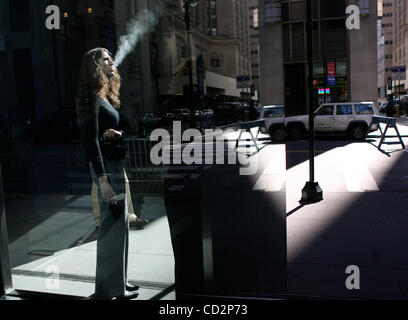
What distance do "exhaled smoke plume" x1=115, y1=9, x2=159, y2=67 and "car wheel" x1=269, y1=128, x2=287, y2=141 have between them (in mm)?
16037

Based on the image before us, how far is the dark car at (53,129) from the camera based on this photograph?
278 centimetres

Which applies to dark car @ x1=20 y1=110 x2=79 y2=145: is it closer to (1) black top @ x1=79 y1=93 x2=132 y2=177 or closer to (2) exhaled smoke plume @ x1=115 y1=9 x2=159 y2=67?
(1) black top @ x1=79 y1=93 x2=132 y2=177

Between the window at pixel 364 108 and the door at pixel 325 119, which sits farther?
the door at pixel 325 119

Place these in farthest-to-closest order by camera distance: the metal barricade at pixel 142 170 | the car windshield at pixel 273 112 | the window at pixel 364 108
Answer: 1. the car windshield at pixel 273 112
2. the window at pixel 364 108
3. the metal barricade at pixel 142 170

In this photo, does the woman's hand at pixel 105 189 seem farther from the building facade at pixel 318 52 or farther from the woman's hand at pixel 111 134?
the building facade at pixel 318 52

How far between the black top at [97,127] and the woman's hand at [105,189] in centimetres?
5

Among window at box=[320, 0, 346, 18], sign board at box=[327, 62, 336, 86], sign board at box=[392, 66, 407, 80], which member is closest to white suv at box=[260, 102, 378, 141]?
sign board at box=[327, 62, 336, 86]

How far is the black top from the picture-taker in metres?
2.87

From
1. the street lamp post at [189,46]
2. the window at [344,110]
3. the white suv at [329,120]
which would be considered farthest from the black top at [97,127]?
the window at [344,110]

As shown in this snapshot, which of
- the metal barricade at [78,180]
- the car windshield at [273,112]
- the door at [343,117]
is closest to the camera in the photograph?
the metal barricade at [78,180]

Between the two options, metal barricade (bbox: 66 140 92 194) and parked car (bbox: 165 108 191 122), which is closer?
parked car (bbox: 165 108 191 122)

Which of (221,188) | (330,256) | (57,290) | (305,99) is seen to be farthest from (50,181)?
(305,99)

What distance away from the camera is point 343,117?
18.0 m
